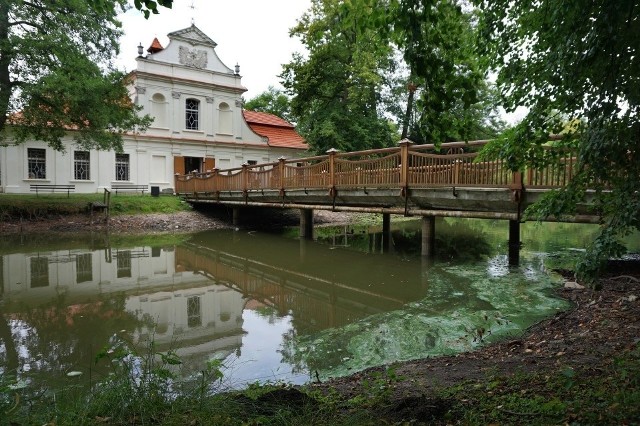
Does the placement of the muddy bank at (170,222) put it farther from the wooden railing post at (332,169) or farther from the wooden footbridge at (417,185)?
the wooden railing post at (332,169)

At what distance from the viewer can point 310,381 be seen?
3.82m

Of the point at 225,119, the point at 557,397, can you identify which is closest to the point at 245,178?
the point at 225,119

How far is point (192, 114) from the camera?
90.5ft

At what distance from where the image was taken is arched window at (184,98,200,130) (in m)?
27.3

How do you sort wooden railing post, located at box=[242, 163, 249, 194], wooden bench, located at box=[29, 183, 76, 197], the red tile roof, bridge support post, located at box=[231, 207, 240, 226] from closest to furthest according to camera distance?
wooden railing post, located at box=[242, 163, 249, 194]
bridge support post, located at box=[231, 207, 240, 226]
wooden bench, located at box=[29, 183, 76, 197]
the red tile roof

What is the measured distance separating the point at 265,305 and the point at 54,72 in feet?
43.1

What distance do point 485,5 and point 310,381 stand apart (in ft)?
11.6

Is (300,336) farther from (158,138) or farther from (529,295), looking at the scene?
(158,138)

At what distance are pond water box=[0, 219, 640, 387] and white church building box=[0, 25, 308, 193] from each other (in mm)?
11805

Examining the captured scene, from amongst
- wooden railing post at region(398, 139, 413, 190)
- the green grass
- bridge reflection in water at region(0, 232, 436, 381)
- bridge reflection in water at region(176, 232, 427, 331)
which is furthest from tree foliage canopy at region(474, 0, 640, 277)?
wooden railing post at region(398, 139, 413, 190)

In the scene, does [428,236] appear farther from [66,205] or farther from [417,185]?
[66,205]

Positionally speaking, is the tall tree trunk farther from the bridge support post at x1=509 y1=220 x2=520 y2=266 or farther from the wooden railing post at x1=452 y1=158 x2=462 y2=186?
the bridge support post at x1=509 y1=220 x2=520 y2=266

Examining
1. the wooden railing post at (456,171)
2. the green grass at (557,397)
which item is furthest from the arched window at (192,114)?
the green grass at (557,397)

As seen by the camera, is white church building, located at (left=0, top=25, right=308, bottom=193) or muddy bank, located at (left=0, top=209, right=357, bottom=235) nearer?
muddy bank, located at (left=0, top=209, right=357, bottom=235)
